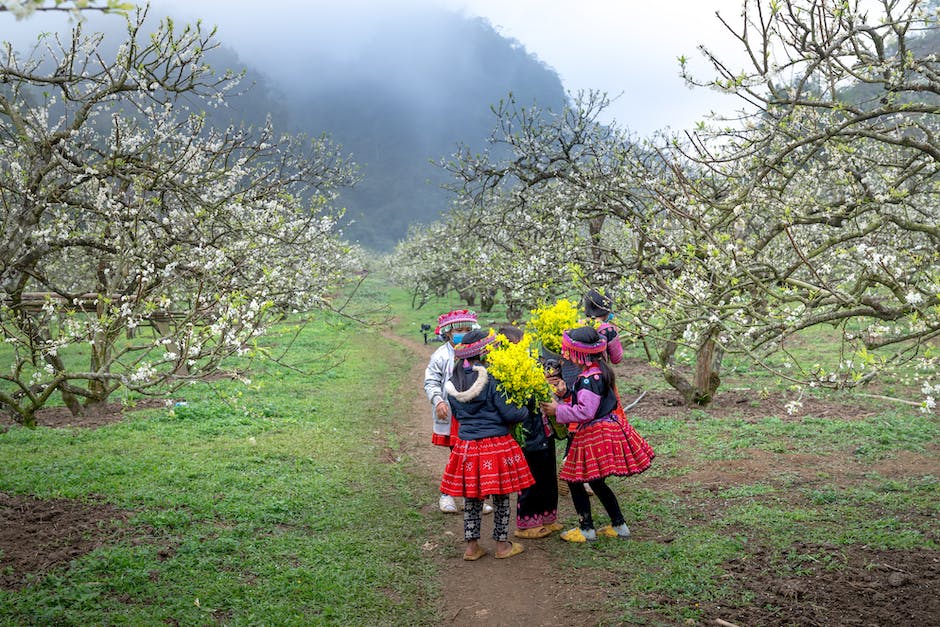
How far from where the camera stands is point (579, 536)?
23.4 feet

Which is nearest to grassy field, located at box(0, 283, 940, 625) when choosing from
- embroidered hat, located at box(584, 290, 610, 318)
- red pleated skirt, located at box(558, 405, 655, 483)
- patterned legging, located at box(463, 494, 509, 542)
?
patterned legging, located at box(463, 494, 509, 542)

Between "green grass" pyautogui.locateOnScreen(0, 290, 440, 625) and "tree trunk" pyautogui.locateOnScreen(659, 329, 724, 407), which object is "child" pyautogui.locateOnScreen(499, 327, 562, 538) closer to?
"green grass" pyautogui.locateOnScreen(0, 290, 440, 625)

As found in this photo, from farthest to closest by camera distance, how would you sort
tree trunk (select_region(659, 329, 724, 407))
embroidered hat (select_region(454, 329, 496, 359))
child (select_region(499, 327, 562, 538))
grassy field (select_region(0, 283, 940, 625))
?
tree trunk (select_region(659, 329, 724, 407)) → child (select_region(499, 327, 562, 538)) → embroidered hat (select_region(454, 329, 496, 359)) → grassy field (select_region(0, 283, 940, 625))

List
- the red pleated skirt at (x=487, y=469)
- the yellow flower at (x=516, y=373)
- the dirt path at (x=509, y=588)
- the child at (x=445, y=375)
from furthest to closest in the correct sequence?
the child at (x=445, y=375)
the yellow flower at (x=516, y=373)
the red pleated skirt at (x=487, y=469)
the dirt path at (x=509, y=588)

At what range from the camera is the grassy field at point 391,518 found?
5.57m

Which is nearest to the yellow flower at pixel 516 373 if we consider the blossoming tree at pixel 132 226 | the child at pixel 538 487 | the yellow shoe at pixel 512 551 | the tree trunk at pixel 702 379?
the child at pixel 538 487

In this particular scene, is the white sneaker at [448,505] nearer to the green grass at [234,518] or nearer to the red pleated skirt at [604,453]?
the green grass at [234,518]

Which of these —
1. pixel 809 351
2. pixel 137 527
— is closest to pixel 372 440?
pixel 137 527

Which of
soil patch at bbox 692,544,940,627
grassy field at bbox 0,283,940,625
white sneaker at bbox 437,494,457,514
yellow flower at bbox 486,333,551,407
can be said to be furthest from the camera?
white sneaker at bbox 437,494,457,514

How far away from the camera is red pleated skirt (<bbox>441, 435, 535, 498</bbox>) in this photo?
21.7ft

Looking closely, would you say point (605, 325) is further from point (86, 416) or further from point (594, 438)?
point (86, 416)

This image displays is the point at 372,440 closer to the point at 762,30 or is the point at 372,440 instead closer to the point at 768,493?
the point at 768,493

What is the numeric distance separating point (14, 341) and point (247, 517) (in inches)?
120

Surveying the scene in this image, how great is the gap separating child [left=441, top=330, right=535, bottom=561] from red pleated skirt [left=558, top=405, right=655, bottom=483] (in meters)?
0.52
